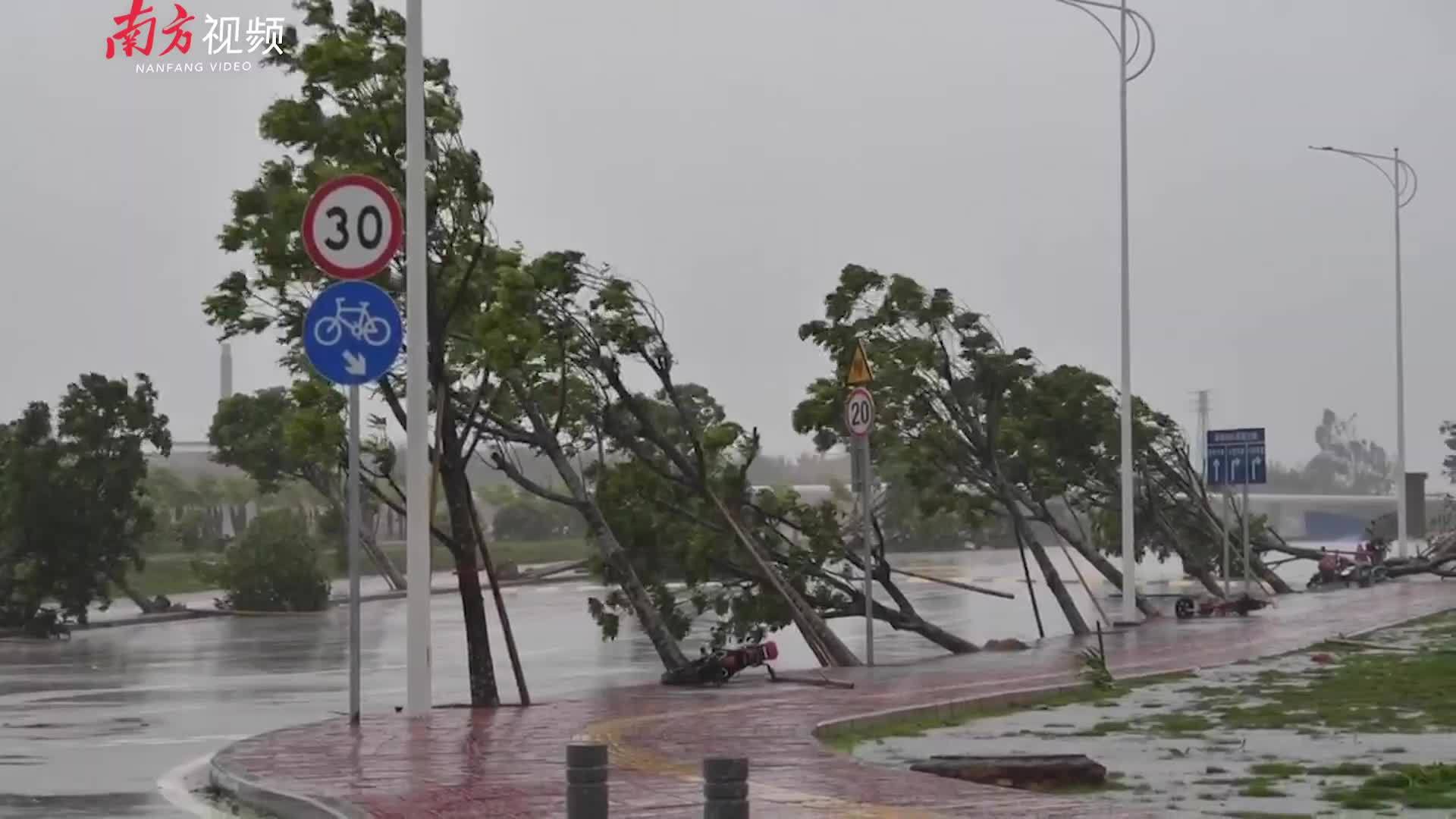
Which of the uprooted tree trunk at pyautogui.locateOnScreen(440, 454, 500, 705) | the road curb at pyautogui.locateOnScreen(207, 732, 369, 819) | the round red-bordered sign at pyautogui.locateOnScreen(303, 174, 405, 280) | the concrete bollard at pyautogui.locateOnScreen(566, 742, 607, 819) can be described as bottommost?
the road curb at pyautogui.locateOnScreen(207, 732, 369, 819)

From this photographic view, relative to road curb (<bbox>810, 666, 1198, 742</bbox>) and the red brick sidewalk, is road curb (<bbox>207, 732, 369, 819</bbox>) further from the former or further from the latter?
road curb (<bbox>810, 666, 1198, 742</bbox>)

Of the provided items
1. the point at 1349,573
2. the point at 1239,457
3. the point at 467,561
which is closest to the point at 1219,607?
the point at 1239,457

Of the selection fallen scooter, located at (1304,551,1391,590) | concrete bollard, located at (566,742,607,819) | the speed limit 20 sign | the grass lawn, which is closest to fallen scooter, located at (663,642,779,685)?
the speed limit 20 sign

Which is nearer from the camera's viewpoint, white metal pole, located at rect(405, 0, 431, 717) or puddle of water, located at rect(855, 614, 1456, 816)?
puddle of water, located at rect(855, 614, 1456, 816)

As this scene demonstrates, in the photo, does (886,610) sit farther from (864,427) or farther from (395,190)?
(395,190)

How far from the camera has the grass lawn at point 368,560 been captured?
60875 millimetres

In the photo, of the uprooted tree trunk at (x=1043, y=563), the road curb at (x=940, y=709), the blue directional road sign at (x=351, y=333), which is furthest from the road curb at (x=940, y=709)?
the uprooted tree trunk at (x=1043, y=563)

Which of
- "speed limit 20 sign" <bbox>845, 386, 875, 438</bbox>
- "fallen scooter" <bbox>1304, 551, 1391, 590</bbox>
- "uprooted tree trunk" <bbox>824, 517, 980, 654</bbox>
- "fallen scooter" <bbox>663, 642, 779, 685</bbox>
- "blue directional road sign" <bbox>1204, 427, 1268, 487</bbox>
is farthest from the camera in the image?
"fallen scooter" <bbox>1304, 551, 1391, 590</bbox>

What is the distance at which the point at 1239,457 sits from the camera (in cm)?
3659

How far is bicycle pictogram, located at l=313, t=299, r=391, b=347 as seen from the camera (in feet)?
52.9

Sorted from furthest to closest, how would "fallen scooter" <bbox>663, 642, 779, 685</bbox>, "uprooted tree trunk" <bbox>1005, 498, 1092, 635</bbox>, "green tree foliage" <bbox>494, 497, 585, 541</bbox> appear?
"green tree foliage" <bbox>494, 497, 585, 541</bbox>
"uprooted tree trunk" <bbox>1005, 498, 1092, 635</bbox>
"fallen scooter" <bbox>663, 642, 779, 685</bbox>

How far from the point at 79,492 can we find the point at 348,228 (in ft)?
89.9

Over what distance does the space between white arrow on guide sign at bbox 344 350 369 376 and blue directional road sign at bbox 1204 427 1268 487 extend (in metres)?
23.3

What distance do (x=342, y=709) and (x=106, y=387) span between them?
2361 centimetres
